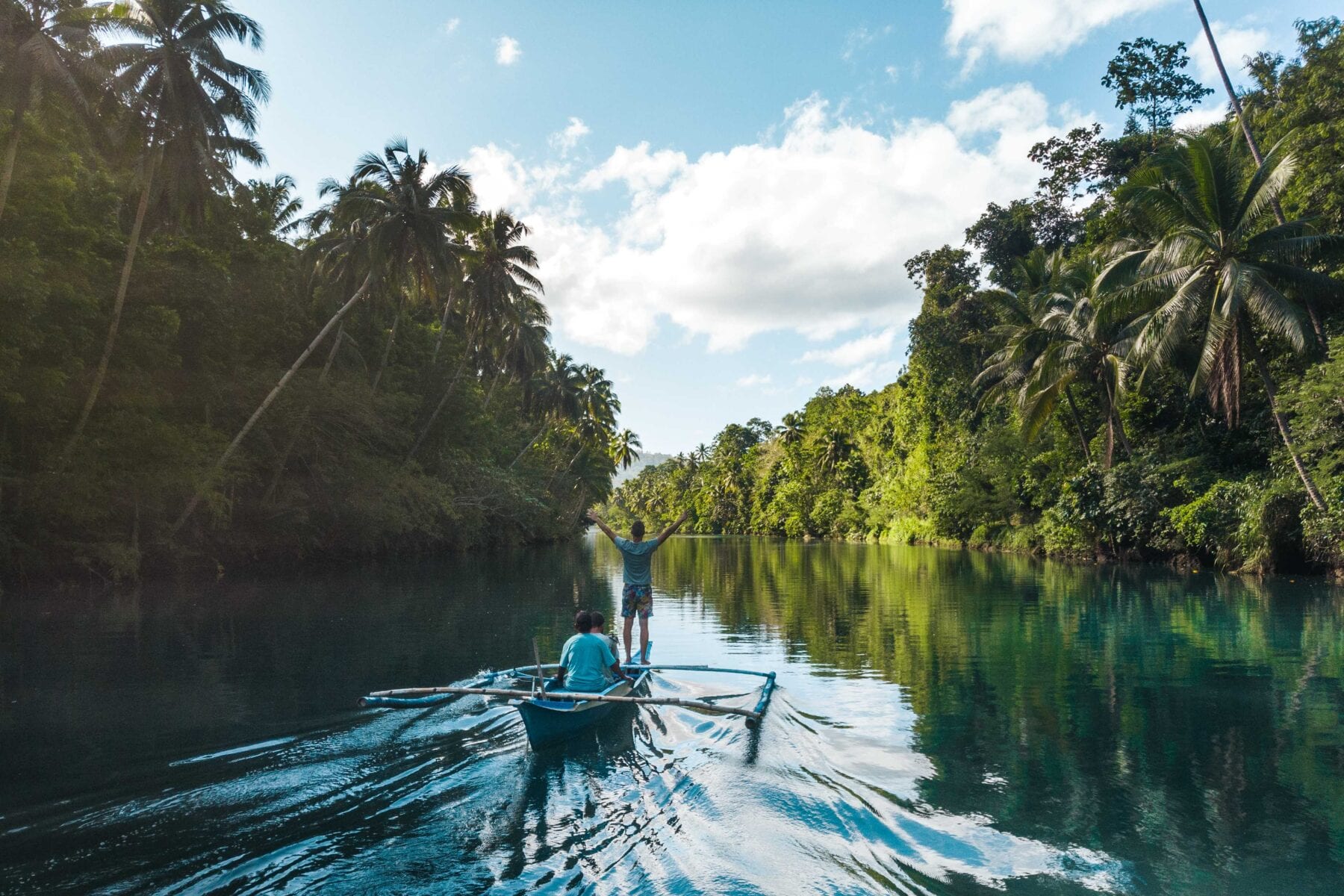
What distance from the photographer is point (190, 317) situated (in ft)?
82.6

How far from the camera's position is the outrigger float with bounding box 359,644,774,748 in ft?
25.4

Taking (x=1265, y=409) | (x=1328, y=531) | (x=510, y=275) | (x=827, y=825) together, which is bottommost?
(x=827, y=825)

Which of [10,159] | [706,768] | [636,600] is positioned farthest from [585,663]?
[10,159]

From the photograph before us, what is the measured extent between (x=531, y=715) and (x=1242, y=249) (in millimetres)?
22800

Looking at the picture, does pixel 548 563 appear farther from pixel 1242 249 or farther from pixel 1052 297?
pixel 1242 249

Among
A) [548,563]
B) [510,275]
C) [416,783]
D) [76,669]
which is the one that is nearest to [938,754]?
[416,783]

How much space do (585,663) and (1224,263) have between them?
2128 centimetres

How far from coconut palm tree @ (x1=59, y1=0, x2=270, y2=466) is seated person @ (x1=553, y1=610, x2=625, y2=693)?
18609 mm

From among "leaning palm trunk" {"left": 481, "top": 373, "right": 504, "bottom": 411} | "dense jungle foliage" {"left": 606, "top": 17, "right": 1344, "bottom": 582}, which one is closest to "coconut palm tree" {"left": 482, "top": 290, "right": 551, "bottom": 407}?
"leaning palm trunk" {"left": 481, "top": 373, "right": 504, "bottom": 411}

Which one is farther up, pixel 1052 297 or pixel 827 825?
pixel 1052 297

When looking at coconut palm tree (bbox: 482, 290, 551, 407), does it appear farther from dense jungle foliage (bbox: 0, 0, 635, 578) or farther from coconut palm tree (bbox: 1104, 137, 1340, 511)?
coconut palm tree (bbox: 1104, 137, 1340, 511)

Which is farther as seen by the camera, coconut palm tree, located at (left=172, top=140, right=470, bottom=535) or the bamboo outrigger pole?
coconut palm tree, located at (left=172, top=140, right=470, bottom=535)

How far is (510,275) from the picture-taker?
4241cm

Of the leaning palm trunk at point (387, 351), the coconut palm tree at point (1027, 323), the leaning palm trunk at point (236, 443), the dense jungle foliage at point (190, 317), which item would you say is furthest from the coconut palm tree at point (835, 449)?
the leaning palm trunk at point (236, 443)
